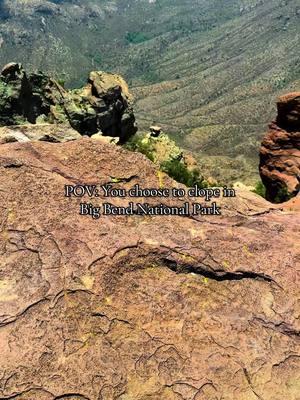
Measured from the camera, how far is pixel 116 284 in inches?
410

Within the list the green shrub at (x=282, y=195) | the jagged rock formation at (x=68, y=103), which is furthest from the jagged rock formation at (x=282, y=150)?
the jagged rock formation at (x=68, y=103)

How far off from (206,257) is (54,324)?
11.6ft

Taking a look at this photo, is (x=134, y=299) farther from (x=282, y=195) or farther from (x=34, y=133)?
(x=282, y=195)

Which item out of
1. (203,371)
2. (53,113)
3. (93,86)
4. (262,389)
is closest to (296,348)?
(262,389)

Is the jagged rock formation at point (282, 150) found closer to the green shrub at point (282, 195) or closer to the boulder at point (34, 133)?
the green shrub at point (282, 195)

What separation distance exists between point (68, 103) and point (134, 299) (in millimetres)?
41869

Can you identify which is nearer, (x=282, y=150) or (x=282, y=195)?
(x=282, y=195)

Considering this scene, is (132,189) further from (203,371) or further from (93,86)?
(93,86)

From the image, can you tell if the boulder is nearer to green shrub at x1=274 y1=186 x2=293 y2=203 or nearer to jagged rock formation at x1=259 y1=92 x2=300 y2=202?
green shrub at x1=274 y1=186 x2=293 y2=203

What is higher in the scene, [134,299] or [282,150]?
[134,299]

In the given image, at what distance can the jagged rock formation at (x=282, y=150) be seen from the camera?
120ft

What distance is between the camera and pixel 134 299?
33.8ft

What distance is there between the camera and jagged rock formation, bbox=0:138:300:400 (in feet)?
29.7

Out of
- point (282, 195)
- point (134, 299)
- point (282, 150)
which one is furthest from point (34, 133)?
point (282, 150)
